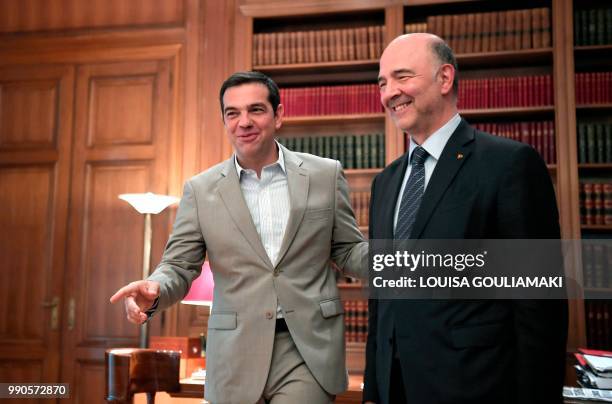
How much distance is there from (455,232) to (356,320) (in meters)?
2.89

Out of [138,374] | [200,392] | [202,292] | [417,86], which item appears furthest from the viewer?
[202,292]

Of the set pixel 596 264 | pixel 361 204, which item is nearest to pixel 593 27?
pixel 596 264

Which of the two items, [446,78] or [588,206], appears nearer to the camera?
[446,78]

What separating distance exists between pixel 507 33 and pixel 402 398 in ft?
11.0

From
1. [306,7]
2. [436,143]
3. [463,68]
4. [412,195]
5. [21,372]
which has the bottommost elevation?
[21,372]

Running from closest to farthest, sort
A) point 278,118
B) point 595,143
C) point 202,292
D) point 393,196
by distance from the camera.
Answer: point 393,196, point 278,118, point 202,292, point 595,143

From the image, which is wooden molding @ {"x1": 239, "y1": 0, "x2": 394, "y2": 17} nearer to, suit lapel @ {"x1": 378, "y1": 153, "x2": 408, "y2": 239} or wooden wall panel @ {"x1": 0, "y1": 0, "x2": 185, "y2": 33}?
wooden wall panel @ {"x1": 0, "y1": 0, "x2": 185, "y2": 33}

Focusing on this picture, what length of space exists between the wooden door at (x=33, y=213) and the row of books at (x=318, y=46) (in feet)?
5.41

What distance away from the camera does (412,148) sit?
1.87 metres

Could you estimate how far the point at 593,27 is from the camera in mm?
4359

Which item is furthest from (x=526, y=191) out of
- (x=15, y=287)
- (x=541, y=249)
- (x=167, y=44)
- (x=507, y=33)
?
(x=15, y=287)

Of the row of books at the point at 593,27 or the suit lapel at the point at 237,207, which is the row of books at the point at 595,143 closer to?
the row of books at the point at 593,27

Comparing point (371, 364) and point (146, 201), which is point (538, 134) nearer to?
point (146, 201)

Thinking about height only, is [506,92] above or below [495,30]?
below
